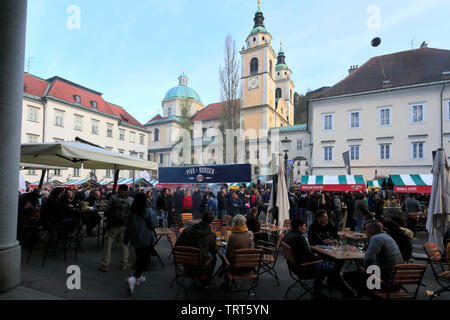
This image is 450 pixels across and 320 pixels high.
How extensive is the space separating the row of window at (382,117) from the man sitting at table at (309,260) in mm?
31161

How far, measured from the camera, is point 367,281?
4.07 metres

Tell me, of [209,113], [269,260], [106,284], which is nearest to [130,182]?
[106,284]

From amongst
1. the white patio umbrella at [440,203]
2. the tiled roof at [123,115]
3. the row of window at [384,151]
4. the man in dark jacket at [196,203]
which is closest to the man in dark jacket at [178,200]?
the man in dark jacket at [196,203]

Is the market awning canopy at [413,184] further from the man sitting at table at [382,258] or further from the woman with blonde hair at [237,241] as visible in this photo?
the woman with blonde hair at [237,241]

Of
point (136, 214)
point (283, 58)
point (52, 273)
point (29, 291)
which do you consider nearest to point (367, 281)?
point (136, 214)

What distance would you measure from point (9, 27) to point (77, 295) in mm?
4708

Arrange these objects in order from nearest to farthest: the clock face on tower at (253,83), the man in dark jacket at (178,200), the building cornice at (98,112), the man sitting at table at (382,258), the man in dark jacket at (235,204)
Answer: the man sitting at table at (382,258) → the man in dark jacket at (178,200) → the man in dark jacket at (235,204) → the building cornice at (98,112) → the clock face on tower at (253,83)

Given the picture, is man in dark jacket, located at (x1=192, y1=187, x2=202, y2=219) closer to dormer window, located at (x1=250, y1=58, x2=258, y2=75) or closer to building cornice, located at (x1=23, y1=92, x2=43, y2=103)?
building cornice, located at (x1=23, y1=92, x2=43, y2=103)

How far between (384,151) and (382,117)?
13.1 ft

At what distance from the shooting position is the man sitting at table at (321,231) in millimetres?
5688

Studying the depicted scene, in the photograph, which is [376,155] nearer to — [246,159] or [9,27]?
[246,159]

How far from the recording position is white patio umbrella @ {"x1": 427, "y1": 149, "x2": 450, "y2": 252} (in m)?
7.32
